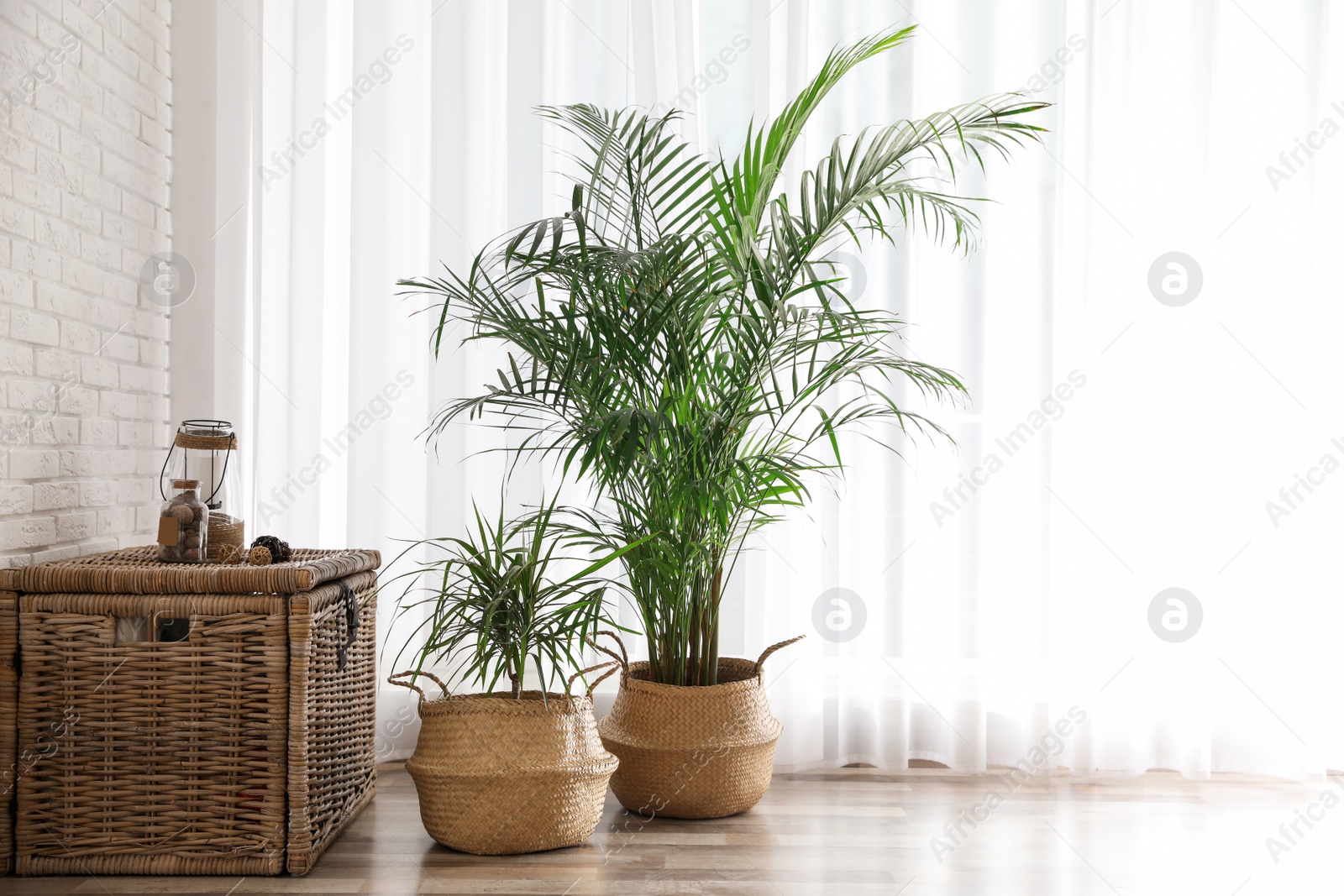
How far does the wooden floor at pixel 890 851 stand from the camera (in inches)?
73.9

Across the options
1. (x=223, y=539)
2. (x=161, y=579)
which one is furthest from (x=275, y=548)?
(x=161, y=579)

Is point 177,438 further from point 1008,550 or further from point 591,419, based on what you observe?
point 1008,550

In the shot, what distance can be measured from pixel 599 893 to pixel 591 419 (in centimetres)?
88

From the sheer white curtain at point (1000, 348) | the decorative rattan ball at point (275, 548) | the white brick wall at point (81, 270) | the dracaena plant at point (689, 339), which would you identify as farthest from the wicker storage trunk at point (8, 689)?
the dracaena plant at point (689, 339)

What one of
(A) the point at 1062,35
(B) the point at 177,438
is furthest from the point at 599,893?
(A) the point at 1062,35

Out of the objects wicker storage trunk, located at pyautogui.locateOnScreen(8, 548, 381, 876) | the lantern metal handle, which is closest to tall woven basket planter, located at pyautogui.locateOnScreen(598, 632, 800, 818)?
wicker storage trunk, located at pyautogui.locateOnScreen(8, 548, 381, 876)

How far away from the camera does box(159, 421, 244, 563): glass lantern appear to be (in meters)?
2.08

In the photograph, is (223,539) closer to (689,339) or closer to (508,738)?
(508,738)

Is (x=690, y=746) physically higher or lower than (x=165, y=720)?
lower

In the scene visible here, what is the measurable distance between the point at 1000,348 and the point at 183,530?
198 cm

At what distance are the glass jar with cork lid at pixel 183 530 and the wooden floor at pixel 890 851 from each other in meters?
0.61

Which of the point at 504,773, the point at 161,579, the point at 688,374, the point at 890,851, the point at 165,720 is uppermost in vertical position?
the point at 688,374

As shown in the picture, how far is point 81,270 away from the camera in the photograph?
2197mm

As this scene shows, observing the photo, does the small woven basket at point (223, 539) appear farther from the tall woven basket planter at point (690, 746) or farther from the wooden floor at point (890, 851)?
the tall woven basket planter at point (690, 746)
